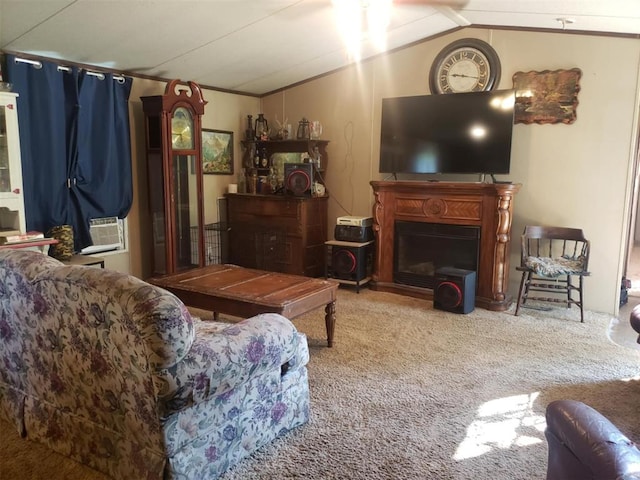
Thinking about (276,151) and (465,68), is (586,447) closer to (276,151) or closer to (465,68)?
(465,68)

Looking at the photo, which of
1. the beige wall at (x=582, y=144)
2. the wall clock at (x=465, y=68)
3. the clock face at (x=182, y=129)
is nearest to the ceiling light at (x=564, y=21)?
the beige wall at (x=582, y=144)

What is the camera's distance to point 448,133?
15.2 ft

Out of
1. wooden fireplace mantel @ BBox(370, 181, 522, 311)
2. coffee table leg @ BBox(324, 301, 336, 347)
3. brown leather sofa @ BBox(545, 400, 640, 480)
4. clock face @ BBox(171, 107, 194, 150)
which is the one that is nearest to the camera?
brown leather sofa @ BBox(545, 400, 640, 480)

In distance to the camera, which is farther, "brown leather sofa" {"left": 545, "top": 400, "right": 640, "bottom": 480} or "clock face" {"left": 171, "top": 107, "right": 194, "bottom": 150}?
"clock face" {"left": 171, "top": 107, "right": 194, "bottom": 150}

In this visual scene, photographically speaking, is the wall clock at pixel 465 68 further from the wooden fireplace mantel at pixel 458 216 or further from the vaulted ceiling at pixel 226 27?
the wooden fireplace mantel at pixel 458 216

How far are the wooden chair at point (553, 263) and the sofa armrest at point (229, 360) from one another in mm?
2585

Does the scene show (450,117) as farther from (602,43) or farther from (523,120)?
(602,43)

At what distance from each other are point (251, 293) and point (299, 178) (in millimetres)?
2427

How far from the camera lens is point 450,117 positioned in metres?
4.59

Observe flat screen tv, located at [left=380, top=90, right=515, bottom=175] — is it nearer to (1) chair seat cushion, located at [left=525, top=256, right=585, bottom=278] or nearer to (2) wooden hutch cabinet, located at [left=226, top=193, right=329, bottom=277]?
(1) chair seat cushion, located at [left=525, top=256, right=585, bottom=278]

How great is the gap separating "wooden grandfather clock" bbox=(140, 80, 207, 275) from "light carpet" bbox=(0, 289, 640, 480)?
162cm

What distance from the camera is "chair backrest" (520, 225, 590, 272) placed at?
420cm

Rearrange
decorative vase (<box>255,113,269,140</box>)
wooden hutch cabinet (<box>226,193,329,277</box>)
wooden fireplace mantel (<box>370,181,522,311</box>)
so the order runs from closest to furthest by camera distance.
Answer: wooden fireplace mantel (<box>370,181,522,311</box>), wooden hutch cabinet (<box>226,193,329,277</box>), decorative vase (<box>255,113,269,140</box>)

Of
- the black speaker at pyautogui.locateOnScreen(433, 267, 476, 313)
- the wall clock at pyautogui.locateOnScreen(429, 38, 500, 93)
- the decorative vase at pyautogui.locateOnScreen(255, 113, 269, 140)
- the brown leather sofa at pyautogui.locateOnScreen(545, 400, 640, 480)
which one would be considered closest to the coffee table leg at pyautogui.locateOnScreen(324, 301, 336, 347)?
the black speaker at pyautogui.locateOnScreen(433, 267, 476, 313)
